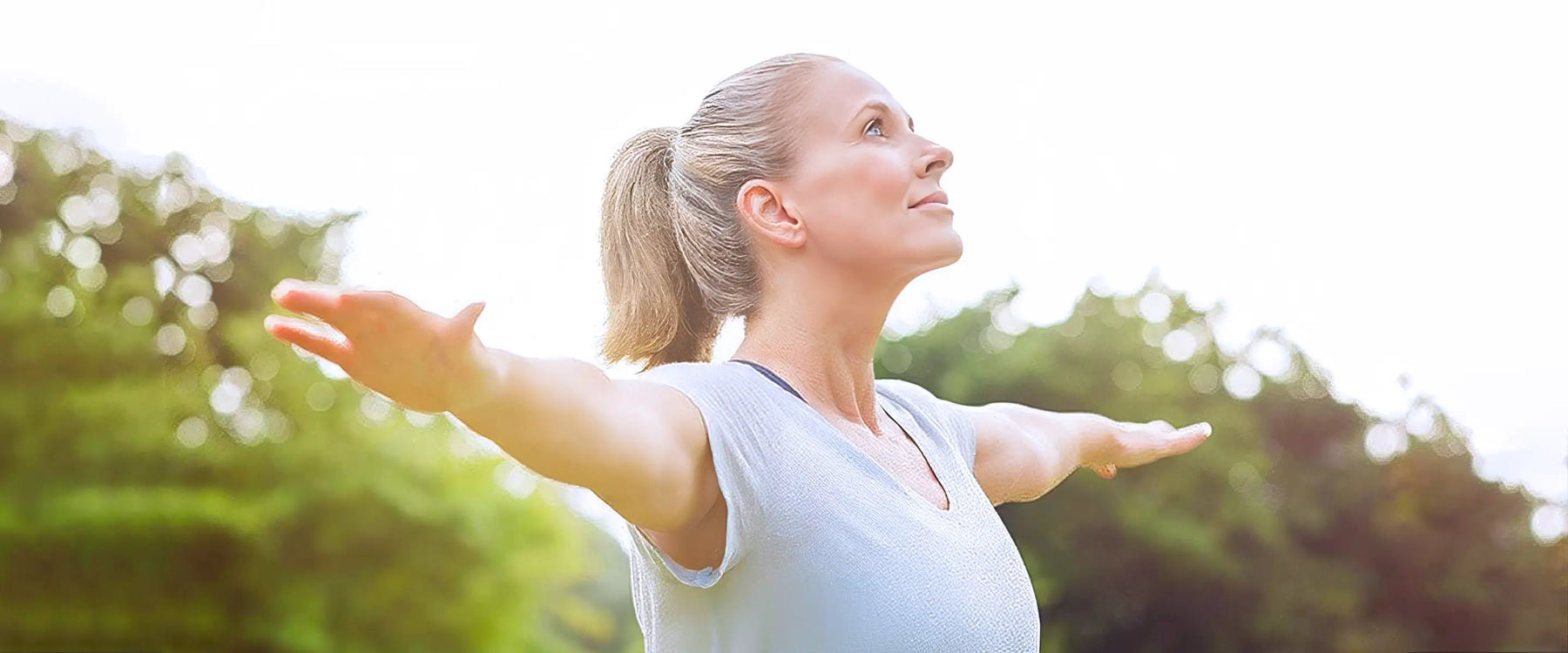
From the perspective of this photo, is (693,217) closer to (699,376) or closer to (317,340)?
(699,376)

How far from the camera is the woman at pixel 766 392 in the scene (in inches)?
53.1

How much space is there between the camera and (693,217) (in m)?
2.01

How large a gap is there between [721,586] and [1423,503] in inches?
478

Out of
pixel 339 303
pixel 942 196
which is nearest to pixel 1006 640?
pixel 942 196

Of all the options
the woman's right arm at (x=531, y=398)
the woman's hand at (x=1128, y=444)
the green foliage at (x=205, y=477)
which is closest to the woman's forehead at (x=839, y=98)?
the woman's right arm at (x=531, y=398)

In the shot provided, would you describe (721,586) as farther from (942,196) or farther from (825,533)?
(942,196)

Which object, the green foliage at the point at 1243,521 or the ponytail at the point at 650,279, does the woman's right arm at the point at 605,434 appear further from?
the green foliage at the point at 1243,521

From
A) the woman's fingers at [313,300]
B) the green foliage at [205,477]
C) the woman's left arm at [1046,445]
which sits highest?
the woman's fingers at [313,300]

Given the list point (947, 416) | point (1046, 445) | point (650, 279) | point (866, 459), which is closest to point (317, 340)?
point (866, 459)

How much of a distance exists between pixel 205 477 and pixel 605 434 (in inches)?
463

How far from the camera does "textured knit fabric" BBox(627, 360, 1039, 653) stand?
1.60 m

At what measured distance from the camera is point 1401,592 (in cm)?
1258

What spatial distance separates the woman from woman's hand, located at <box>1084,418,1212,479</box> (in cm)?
34

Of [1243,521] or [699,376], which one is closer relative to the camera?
[699,376]
